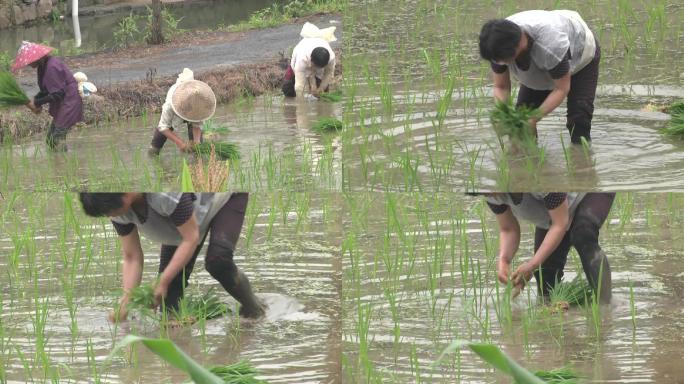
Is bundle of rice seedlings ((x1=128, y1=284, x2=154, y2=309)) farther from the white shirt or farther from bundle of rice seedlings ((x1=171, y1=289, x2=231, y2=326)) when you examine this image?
the white shirt

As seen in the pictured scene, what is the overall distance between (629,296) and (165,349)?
1640mm

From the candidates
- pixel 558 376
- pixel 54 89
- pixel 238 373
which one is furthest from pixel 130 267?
pixel 54 89

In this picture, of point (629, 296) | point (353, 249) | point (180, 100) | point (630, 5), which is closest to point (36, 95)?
point (180, 100)

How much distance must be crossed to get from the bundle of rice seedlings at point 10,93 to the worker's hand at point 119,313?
1.87 m

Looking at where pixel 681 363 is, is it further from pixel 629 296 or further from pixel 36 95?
pixel 36 95

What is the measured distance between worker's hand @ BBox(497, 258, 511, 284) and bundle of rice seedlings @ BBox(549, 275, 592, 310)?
0.14 metres

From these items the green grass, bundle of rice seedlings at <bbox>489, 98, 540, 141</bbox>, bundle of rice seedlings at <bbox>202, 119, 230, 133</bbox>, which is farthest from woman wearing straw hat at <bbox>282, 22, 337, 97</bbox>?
the green grass

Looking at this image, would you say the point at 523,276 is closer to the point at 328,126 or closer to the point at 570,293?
the point at 570,293

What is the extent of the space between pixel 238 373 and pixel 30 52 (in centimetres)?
232

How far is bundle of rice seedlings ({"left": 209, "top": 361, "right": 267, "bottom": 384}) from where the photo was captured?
2984 mm

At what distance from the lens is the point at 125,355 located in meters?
3.07

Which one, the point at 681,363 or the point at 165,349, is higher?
the point at 165,349

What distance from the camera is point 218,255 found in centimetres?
318

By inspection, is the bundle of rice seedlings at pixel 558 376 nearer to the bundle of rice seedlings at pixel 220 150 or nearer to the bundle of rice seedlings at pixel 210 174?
the bundle of rice seedlings at pixel 210 174
